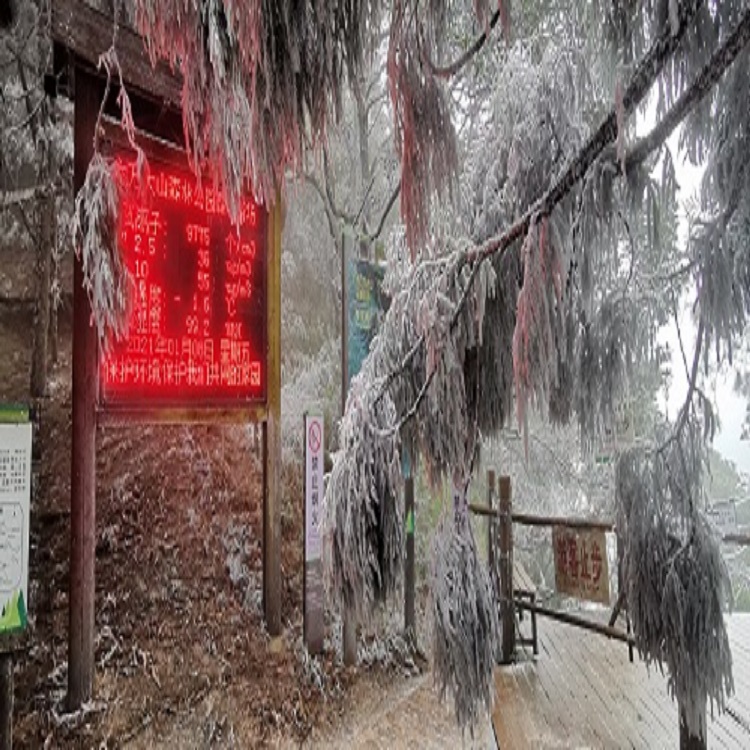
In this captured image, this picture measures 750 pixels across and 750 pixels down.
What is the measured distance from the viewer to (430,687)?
3.02 meters

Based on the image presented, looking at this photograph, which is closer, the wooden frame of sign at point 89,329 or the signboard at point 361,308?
the wooden frame of sign at point 89,329

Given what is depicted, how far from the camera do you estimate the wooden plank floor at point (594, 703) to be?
2.66 meters

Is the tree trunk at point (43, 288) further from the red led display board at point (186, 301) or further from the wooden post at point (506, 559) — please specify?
the wooden post at point (506, 559)

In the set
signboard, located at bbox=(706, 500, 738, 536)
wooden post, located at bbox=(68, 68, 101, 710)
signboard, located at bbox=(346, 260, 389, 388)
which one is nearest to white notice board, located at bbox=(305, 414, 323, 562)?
signboard, located at bbox=(346, 260, 389, 388)

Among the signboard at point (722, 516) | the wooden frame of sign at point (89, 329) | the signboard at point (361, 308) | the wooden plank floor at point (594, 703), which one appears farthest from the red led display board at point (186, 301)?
the wooden plank floor at point (594, 703)

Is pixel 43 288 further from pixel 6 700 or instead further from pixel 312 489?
pixel 312 489

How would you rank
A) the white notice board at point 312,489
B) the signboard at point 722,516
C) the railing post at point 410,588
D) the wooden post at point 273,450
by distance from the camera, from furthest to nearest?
the railing post at point 410,588
the white notice board at point 312,489
the wooden post at point 273,450
the signboard at point 722,516

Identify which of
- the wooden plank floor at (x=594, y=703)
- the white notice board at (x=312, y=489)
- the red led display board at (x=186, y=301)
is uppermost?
the red led display board at (x=186, y=301)

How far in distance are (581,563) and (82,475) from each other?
2260 millimetres

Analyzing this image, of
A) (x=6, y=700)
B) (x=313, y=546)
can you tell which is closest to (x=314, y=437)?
(x=313, y=546)

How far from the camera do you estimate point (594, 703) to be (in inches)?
117

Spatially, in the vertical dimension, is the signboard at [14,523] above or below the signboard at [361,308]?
below

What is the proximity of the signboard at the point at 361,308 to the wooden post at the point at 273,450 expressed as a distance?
51 cm

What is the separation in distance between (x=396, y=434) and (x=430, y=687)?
6.12 feet
